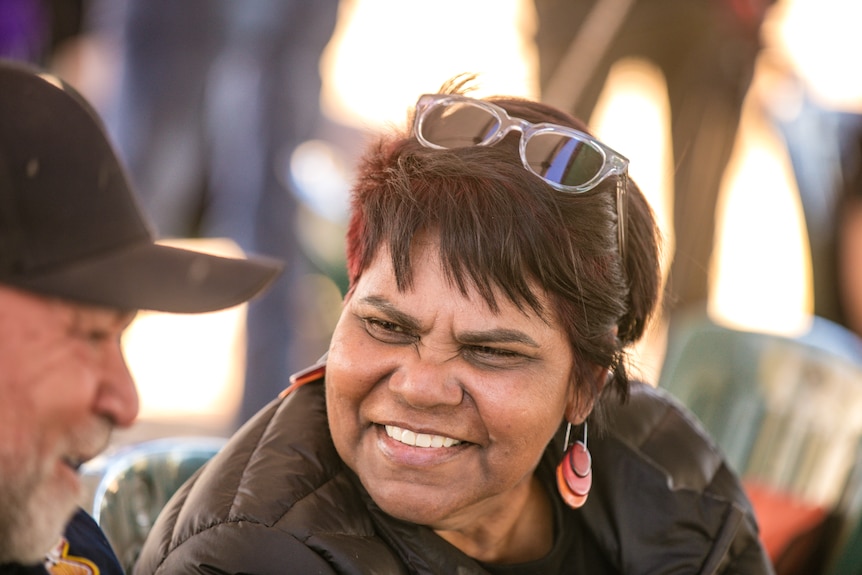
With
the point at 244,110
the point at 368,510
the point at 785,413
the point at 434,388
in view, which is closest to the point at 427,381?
the point at 434,388

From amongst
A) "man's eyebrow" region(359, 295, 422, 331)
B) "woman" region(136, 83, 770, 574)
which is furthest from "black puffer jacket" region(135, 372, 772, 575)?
"man's eyebrow" region(359, 295, 422, 331)

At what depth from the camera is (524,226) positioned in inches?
68.3

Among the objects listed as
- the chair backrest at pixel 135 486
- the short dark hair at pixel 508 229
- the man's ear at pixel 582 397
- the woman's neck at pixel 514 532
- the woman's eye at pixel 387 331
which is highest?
the short dark hair at pixel 508 229

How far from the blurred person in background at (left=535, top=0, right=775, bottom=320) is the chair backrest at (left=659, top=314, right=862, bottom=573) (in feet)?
5.49

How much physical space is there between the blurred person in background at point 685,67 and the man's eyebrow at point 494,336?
322 cm

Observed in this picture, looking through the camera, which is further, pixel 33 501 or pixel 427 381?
pixel 427 381

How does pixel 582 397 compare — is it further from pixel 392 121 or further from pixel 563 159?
pixel 392 121

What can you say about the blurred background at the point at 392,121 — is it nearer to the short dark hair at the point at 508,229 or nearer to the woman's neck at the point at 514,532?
the short dark hair at the point at 508,229

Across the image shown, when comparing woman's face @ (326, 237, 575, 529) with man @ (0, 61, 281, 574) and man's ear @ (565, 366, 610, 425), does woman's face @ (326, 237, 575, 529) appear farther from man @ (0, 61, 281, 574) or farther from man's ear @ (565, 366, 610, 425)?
man @ (0, 61, 281, 574)

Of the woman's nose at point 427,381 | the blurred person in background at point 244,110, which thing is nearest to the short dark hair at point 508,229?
the woman's nose at point 427,381

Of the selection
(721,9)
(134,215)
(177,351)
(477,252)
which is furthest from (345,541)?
(721,9)

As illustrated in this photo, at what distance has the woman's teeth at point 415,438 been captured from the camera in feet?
5.88

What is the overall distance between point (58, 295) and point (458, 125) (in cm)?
85

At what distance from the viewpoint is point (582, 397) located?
6.42 ft
